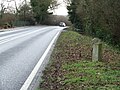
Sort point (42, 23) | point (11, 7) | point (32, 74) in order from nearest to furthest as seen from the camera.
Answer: point (32, 74) < point (11, 7) < point (42, 23)

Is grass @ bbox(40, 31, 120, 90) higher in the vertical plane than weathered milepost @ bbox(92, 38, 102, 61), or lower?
lower

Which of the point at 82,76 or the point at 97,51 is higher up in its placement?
the point at 97,51

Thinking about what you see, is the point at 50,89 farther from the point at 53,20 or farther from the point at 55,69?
the point at 53,20

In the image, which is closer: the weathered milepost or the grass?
the grass

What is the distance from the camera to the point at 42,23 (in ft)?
295

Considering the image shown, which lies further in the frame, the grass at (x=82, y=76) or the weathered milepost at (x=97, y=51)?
the weathered milepost at (x=97, y=51)

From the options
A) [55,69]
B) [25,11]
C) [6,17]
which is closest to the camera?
[55,69]

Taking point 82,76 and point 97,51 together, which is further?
point 97,51

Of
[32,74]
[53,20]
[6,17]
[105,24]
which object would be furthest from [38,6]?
[32,74]

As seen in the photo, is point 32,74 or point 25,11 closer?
point 32,74

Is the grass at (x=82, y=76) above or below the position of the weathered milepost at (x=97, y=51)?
below

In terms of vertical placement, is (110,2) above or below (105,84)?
above

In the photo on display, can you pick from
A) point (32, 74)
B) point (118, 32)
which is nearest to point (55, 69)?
point (32, 74)

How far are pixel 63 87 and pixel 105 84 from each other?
1052 mm
